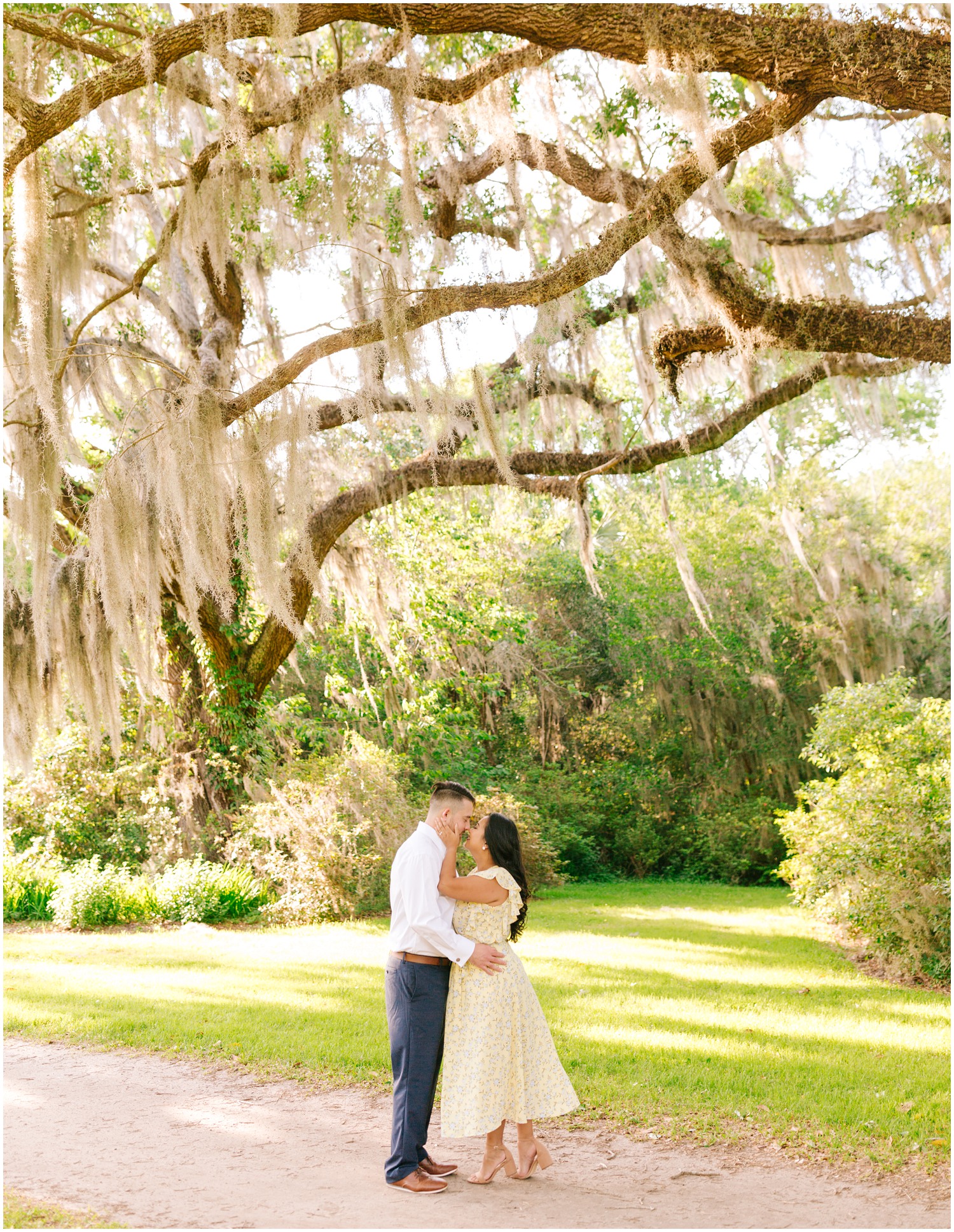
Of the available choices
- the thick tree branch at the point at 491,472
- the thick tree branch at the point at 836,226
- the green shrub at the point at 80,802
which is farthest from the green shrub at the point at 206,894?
the thick tree branch at the point at 836,226

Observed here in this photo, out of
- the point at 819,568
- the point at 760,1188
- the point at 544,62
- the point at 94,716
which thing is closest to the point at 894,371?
the point at 544,62

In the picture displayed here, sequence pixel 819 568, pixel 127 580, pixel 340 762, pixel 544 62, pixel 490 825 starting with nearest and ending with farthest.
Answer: pixel 490 825 → pixel 544 62 → pixel 127 580 → pixel 340 762 → pixel 819 568

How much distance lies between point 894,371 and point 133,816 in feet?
29.3

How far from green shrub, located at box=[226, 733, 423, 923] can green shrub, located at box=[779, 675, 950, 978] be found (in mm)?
3984

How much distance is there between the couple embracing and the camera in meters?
3.56

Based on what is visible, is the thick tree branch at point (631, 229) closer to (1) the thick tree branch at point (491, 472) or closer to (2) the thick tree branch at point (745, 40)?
(2) the thick tree branch at point (745, 40)

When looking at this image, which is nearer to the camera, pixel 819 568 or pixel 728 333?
pixel 728 333

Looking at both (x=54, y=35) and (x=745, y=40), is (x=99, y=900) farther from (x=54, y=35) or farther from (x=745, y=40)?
(x=745, y=40)

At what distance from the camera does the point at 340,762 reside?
10.4 metres

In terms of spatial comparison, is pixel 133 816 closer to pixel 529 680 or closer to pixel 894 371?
pixel 529 680

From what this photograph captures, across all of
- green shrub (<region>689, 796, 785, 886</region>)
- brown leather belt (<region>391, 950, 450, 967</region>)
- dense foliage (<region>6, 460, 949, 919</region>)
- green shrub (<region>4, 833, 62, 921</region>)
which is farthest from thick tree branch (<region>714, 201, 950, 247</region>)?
green shrub (<region>689, 796, 785, 886</region>)

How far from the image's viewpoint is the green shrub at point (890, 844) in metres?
6.95

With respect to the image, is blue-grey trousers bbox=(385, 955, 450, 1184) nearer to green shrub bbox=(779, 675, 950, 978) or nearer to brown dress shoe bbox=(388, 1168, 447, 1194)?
brown dress shoe bbox=(388, 1168, 447, 1194)

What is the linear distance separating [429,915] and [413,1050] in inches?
19.2
